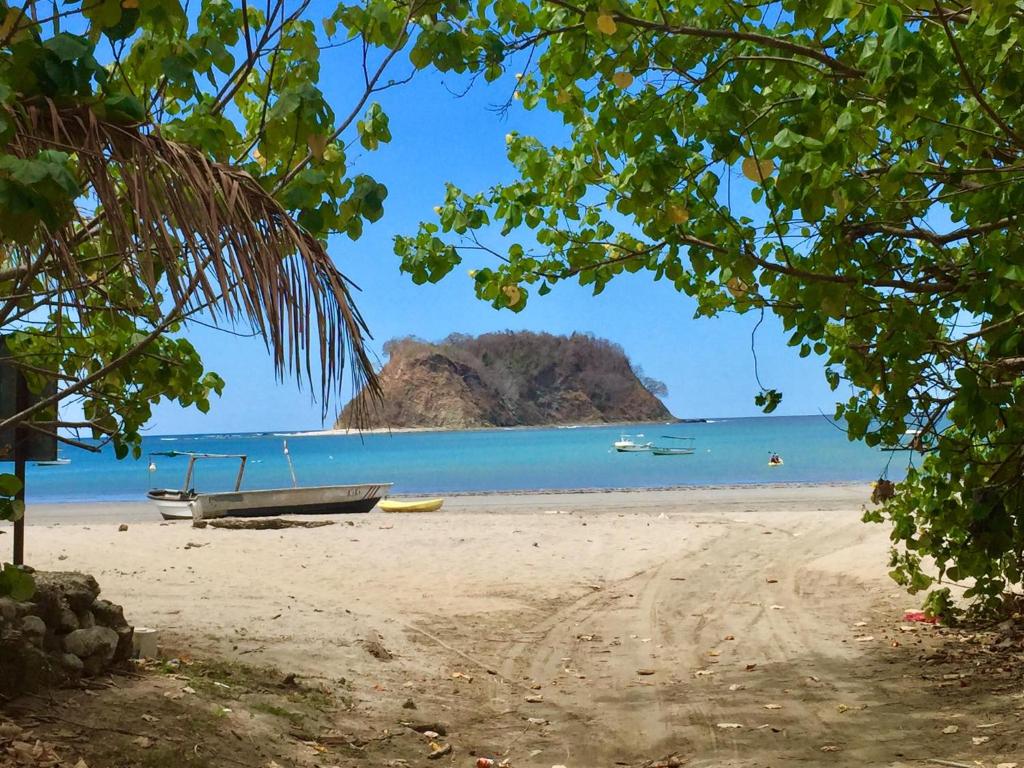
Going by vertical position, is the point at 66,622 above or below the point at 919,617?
above

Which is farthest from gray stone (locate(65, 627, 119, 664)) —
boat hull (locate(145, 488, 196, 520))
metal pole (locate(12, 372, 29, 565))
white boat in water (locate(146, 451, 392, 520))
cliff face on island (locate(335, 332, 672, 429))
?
cliff face on island (locate(335, 332, 672, 429))

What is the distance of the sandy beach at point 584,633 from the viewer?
17.9 ft

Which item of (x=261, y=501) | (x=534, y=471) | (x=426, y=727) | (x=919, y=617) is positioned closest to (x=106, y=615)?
(x=426, y=727)

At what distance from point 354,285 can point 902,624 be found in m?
6.94

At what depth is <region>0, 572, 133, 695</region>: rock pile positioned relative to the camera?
454cm

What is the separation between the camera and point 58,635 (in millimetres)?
5043

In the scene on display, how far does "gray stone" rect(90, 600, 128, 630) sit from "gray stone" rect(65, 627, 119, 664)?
0.50 ft

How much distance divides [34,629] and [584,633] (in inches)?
199

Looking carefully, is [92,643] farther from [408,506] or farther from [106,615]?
[408,506]

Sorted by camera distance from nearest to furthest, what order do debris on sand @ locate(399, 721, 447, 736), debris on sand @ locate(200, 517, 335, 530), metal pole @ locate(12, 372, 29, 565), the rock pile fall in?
the rock pile → debris on sand @ locate(399, 721, 447, 736) → metal pole @ locate(12, 372, 29, 565) → debris on sand @ locate(200, 517, 335, 530)

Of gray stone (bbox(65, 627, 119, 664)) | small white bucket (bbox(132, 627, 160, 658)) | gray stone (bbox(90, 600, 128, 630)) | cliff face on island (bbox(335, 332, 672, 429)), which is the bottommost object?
small white bucket (bbox(132, 627, 160, 658))

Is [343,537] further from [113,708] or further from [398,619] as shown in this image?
[113,708]

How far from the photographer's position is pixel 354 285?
323 centimetres

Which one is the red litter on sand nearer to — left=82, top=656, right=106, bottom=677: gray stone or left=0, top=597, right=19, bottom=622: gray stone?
left=82, top=656, right=106, bottom=677: gray stone
